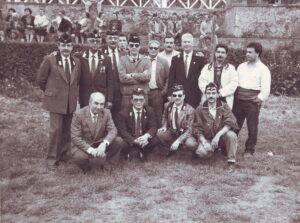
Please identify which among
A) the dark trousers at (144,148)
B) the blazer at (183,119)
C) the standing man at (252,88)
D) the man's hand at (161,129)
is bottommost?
the dark trousers at (144,148)

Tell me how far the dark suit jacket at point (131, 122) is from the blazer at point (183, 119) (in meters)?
0.27

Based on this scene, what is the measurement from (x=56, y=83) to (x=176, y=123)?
1.85 meters

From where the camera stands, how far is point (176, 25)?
17859 mm

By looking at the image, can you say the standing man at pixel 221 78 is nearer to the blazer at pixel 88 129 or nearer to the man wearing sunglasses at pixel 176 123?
the man wearing sunglasses at pixel 176 123

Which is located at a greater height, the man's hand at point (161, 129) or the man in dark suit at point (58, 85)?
the man in dark suit at point (58, 85)

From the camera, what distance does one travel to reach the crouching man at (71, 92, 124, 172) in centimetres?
626

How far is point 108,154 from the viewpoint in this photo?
6664mm

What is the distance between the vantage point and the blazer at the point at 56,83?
662 centimetres

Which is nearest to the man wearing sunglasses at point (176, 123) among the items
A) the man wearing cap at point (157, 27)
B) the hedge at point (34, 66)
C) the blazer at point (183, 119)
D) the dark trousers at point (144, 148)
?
the blazer at point (183, 119)

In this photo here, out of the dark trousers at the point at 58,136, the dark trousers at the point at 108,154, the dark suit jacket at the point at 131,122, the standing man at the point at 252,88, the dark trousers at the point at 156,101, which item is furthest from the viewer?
the dark trousers at the point at 156,101

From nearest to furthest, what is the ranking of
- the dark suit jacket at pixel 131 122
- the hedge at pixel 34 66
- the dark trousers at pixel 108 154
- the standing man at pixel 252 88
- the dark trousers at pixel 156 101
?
the dark trousers at pixel 108 154 < the dark suit jacket at pixel 131 122 < the standing man at pixel 252 88 < the dark trousers at pixel 156 101 < the hedge at pixel 34 66

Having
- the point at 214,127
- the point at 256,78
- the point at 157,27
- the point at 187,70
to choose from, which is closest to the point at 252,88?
the point at 256,78

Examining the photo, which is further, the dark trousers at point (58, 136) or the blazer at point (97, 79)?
the blazer at point (97, 79)

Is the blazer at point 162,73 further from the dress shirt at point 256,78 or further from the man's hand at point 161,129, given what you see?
the dress shirt at point 256,78
